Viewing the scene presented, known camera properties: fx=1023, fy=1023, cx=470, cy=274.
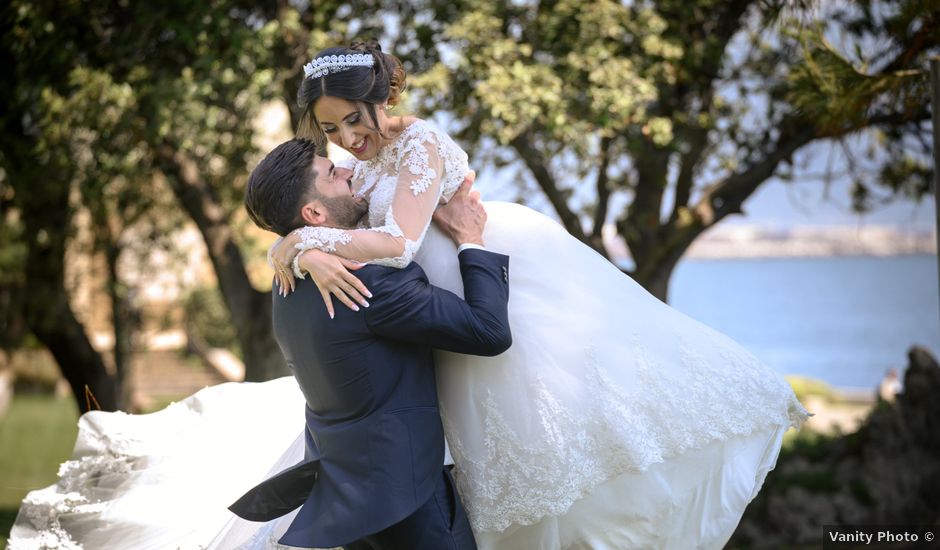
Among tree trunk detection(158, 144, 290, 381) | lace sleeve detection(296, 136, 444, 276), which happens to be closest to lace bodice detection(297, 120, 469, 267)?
lace sleeve detection(296, 136, 444, 276)

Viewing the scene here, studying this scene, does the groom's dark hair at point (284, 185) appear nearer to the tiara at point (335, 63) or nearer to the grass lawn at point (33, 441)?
the tiara at point (335, 63)

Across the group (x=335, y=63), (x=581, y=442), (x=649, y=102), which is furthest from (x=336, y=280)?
(x=649, y=102)

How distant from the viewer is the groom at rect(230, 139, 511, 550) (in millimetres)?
2684

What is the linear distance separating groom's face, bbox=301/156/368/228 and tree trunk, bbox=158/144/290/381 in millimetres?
5849

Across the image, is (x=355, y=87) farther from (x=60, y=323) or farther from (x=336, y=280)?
(x=60, y=323)

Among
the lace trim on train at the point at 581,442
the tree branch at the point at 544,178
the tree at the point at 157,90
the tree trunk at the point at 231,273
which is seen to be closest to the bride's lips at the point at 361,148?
the lace trim on train at the point at 581,442

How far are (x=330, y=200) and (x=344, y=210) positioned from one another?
0.06 meters

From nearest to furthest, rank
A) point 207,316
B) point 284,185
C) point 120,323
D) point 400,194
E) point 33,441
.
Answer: point 284,185 → point 400,194 → point 120,323 → point 207,316 → point 33,441

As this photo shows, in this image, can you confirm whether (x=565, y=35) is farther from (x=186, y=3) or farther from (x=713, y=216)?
(x=186, y=3)

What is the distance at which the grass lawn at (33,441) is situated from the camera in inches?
538

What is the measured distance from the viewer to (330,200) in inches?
113

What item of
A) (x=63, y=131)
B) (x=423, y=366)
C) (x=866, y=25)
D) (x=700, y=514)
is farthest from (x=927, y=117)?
(x=63, y=131)

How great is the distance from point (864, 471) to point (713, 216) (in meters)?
3.33

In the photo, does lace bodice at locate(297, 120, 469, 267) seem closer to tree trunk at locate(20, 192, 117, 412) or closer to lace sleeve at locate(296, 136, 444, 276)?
lace sleeve at locate(296, 136, 444, 276)
